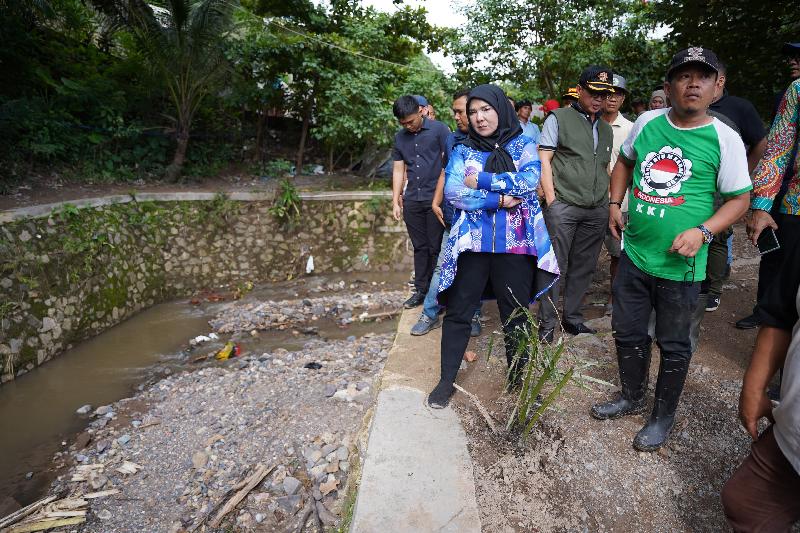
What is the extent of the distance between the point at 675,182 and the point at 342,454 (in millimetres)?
2220

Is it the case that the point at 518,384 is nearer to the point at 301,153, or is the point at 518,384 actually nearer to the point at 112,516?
the point at 112,516

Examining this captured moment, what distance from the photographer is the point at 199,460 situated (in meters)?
3.24

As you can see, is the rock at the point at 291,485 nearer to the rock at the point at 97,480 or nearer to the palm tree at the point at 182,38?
the rock at the point at 97,480

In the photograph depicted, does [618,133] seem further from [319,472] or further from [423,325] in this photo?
[319,472]

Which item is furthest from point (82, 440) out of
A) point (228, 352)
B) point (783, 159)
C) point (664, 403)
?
point (783, 159)

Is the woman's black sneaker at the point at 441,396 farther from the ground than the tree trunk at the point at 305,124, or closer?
closer

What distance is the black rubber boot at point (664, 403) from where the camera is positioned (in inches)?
85.4

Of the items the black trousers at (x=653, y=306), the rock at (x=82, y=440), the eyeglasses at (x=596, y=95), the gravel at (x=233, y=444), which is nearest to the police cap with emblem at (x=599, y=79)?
the eyeglasses at (x=596, y=95)

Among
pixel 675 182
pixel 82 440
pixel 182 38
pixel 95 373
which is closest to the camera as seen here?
pixel 675 182

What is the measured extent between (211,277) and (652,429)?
6871mm

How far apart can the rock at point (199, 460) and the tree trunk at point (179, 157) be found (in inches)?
255

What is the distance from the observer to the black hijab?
94.3 inches

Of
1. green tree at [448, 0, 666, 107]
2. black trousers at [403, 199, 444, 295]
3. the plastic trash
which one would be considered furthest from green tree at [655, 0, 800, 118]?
the plastic trash

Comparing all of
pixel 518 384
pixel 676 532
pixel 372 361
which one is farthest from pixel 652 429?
pixel 372 361
